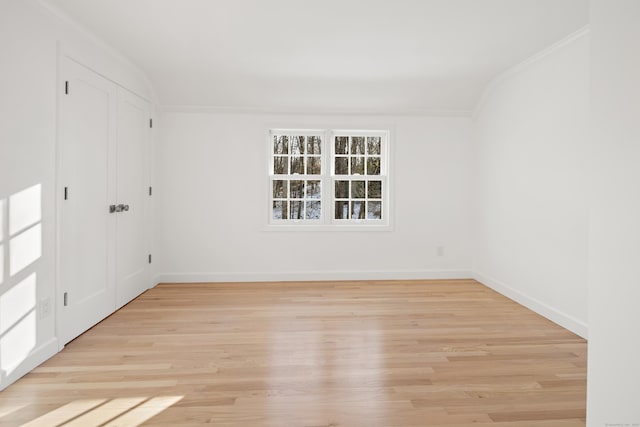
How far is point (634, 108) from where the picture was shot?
107 centimetres

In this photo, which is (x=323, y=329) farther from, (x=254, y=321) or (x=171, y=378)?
(x=171, y=378)

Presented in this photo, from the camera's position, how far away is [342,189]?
Result: 18.0 ft

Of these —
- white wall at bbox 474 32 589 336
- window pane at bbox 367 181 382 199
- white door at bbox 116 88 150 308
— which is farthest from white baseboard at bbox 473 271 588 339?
white door at bbox 116 88 150 308

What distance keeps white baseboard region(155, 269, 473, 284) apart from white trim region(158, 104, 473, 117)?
7.00 feet

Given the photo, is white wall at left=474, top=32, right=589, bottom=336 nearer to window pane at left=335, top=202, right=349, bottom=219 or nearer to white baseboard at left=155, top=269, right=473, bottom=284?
white baseboard at left=155, top=269, right=473, bottom=284

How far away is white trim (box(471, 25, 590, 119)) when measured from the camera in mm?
3312

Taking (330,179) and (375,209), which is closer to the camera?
(330,179)

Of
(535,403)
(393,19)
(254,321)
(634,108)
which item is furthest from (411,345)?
(393,19)

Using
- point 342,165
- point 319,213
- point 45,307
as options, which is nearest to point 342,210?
point 319,213

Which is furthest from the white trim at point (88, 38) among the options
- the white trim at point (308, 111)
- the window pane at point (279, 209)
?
the window pane at point (279, 209)

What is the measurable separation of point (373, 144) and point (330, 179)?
79 cm

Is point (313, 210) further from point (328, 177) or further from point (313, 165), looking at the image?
point (313, 165)

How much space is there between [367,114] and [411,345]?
3.27m

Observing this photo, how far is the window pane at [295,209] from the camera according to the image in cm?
543
